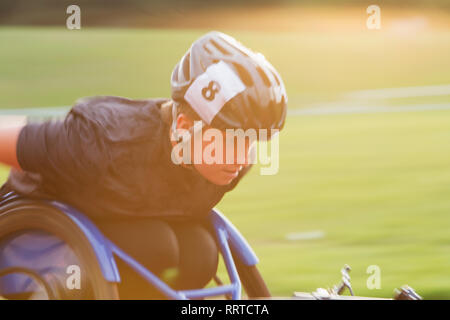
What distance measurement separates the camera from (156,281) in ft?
8.25

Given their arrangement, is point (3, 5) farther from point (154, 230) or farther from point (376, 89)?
point (376, 89)

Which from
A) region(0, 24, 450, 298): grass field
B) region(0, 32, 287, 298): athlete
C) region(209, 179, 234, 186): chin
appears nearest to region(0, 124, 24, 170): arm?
region(0, 32, 287, 298): athlete

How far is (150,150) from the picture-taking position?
2561 millimetres

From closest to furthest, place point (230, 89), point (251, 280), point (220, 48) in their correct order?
point (230, 89), point (220, 48), point (251, 280)

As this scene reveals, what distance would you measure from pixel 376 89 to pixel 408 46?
447mm

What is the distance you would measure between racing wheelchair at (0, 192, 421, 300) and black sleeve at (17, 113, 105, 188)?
0.12 m

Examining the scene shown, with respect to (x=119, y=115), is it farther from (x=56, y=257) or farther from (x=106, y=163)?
(x=56, y=257)

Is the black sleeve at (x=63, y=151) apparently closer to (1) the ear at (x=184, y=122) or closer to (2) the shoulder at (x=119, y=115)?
(2) the shoulder at (x=119, y=115)

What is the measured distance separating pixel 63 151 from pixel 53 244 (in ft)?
1.00

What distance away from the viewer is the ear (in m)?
2.52

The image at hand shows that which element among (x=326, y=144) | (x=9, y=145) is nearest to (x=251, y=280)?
(x=9, y=145)

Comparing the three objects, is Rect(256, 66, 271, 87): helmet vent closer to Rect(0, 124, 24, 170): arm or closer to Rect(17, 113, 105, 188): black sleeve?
Rect(17, 113, 105, 188): black sleeve

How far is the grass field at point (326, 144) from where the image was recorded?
152 inches
